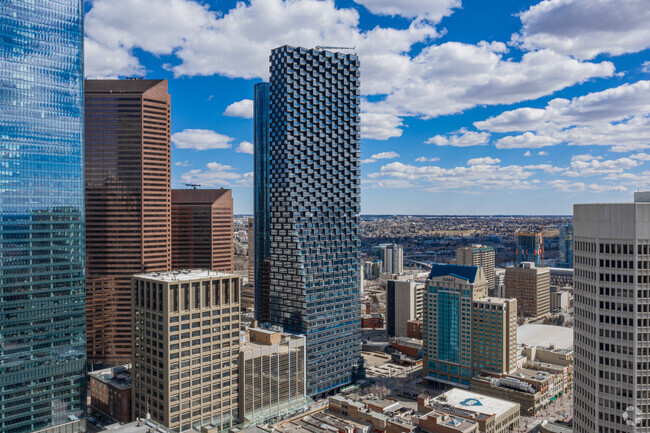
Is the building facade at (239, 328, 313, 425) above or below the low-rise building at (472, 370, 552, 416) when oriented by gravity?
above

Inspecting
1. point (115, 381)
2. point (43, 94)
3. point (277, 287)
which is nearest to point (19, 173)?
point (43, 94)

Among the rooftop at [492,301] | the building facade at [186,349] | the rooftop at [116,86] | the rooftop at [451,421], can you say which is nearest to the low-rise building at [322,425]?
the building facade at [186,349]

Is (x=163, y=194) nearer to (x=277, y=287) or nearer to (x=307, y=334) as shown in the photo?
(x=277, y=287)

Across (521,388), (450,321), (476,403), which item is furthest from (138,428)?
(450,321)

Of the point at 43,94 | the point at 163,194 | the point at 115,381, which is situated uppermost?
the point at 43,94

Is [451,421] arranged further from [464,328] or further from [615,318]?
[464,328]

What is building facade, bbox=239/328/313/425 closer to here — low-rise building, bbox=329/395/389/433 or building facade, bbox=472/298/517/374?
low-rise building, bbox=329/395/389/433

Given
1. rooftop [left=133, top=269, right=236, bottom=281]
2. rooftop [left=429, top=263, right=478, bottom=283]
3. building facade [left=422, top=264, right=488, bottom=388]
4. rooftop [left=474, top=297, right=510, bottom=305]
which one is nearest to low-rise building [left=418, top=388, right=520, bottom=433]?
building facade [left=422, top=264, right=488, bottom=388]
